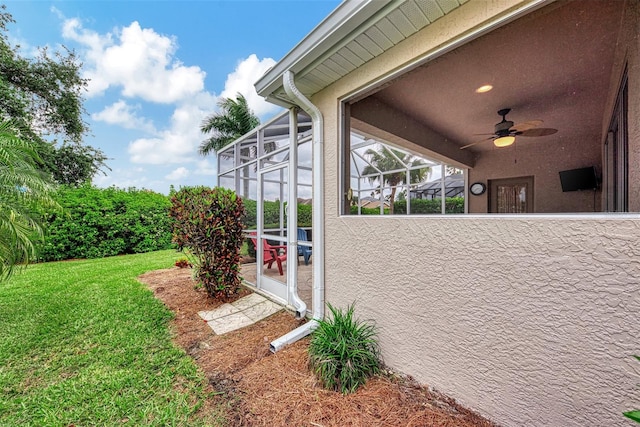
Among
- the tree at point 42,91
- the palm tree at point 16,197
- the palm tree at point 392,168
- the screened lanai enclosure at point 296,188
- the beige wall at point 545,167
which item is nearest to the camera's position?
the beige wall at point 545,167

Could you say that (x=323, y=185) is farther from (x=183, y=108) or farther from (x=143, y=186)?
(x=183, y=108)

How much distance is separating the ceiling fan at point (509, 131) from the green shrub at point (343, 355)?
2.40 m

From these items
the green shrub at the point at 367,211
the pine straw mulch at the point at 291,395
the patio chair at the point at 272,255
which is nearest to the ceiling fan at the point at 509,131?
the green shrub at the point at 367,211

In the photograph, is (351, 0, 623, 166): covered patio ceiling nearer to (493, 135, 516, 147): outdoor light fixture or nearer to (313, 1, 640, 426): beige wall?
(493, 135, 516, 147): outdoor light fixture

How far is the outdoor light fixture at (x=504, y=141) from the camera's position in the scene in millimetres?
2755

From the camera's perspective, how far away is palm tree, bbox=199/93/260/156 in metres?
14.7

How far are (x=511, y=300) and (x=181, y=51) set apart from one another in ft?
49.4

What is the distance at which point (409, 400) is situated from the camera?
231cm

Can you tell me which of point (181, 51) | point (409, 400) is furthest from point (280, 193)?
point (181, 51)

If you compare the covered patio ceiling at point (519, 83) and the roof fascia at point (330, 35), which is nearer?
the covered patio ceiling at point (519, 83)

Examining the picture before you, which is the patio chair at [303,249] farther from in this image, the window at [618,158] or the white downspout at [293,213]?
the window at [618,158]

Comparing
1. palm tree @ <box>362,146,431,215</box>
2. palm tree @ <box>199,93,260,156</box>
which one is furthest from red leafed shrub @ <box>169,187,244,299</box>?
palm tree @ <box>199,93,260,156</box>

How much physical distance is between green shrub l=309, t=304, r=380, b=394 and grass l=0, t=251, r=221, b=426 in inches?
40.1

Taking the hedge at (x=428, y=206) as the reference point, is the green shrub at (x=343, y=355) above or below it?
below
